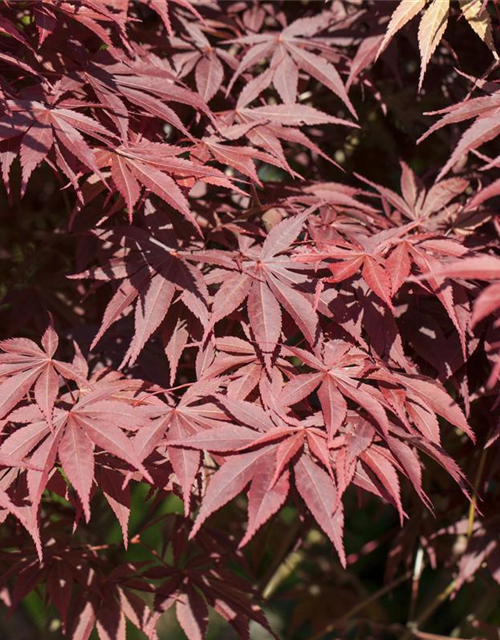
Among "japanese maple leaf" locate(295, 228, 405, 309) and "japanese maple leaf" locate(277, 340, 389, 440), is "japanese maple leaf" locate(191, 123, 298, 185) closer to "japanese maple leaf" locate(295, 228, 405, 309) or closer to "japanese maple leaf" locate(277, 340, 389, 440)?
"japanese maple leaf" locate(295, 228, 405, 309)

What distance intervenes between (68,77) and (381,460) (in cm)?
75

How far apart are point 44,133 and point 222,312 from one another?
353 millimetres

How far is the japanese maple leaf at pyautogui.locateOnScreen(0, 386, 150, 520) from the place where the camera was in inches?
40.9

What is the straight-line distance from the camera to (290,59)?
5.10ft

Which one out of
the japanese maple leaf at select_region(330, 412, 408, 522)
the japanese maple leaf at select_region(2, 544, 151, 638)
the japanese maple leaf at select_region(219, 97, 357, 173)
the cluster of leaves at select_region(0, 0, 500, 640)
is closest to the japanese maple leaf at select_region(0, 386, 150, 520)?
the cluster of leaves at select_region(0, 0, 500, 640)

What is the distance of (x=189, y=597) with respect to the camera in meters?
1.47

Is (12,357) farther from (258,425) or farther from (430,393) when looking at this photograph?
(430,393)

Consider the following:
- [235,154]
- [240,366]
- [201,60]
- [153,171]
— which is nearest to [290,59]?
[201,60]

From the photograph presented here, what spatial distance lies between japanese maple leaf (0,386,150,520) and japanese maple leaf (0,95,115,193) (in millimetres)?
319

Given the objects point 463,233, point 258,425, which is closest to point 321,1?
point 463,233

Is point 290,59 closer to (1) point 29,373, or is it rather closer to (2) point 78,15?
(2) point 78,15

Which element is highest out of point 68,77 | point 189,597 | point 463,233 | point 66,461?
point 68,77

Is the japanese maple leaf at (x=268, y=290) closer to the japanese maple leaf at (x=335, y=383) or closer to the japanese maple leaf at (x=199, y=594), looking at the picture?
the japanese maple leaf at (x=335, y=383)

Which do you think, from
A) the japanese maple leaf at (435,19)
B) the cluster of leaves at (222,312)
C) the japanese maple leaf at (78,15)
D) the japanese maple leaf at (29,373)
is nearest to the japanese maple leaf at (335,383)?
the cluster of leaves at (222,312)
